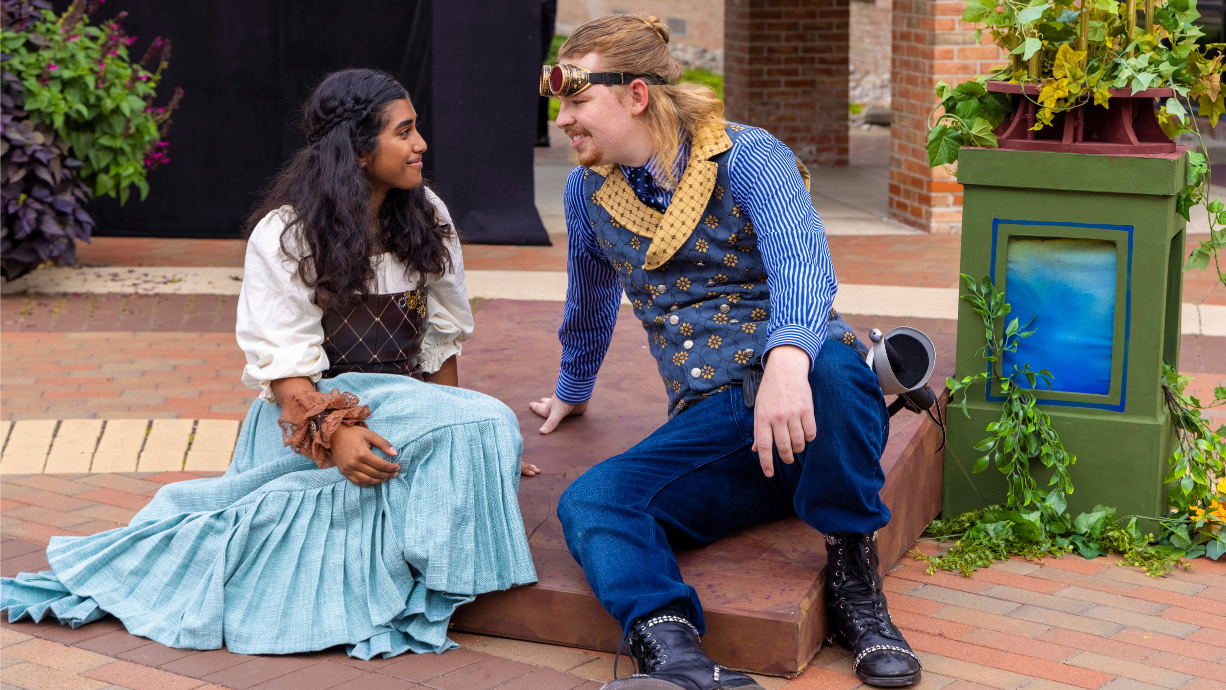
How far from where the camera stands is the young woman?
8.68ft

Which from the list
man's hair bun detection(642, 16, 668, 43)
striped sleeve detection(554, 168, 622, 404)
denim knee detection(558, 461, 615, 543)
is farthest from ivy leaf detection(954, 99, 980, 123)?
denim knee detection(558, 461, 615, 543)

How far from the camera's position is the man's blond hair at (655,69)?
2.77 m

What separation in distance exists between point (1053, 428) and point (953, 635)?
76 cm

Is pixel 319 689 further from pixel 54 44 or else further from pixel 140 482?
pixel 54 44

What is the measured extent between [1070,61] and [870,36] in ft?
52.7

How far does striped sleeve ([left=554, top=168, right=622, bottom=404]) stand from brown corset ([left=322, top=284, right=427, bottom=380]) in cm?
43

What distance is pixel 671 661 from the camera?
90.9 inches

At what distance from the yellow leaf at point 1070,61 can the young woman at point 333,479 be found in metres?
1.56

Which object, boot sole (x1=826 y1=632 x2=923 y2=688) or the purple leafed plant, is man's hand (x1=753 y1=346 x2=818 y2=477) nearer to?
boot sole (x1=826 y1=632 x2=923 y2=688)

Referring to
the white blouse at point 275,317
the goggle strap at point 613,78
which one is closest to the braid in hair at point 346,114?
the white blouse at point 275,317

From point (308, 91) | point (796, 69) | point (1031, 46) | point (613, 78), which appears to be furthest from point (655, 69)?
point (796, 69)

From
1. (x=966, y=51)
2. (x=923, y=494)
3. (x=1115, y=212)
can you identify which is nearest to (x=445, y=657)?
(x=923, y=494)

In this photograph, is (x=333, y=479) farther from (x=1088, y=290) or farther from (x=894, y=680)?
(x=1088, y=290)

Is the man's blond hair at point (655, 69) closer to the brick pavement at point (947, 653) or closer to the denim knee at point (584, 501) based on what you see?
the denim knee at point (584, 501)
